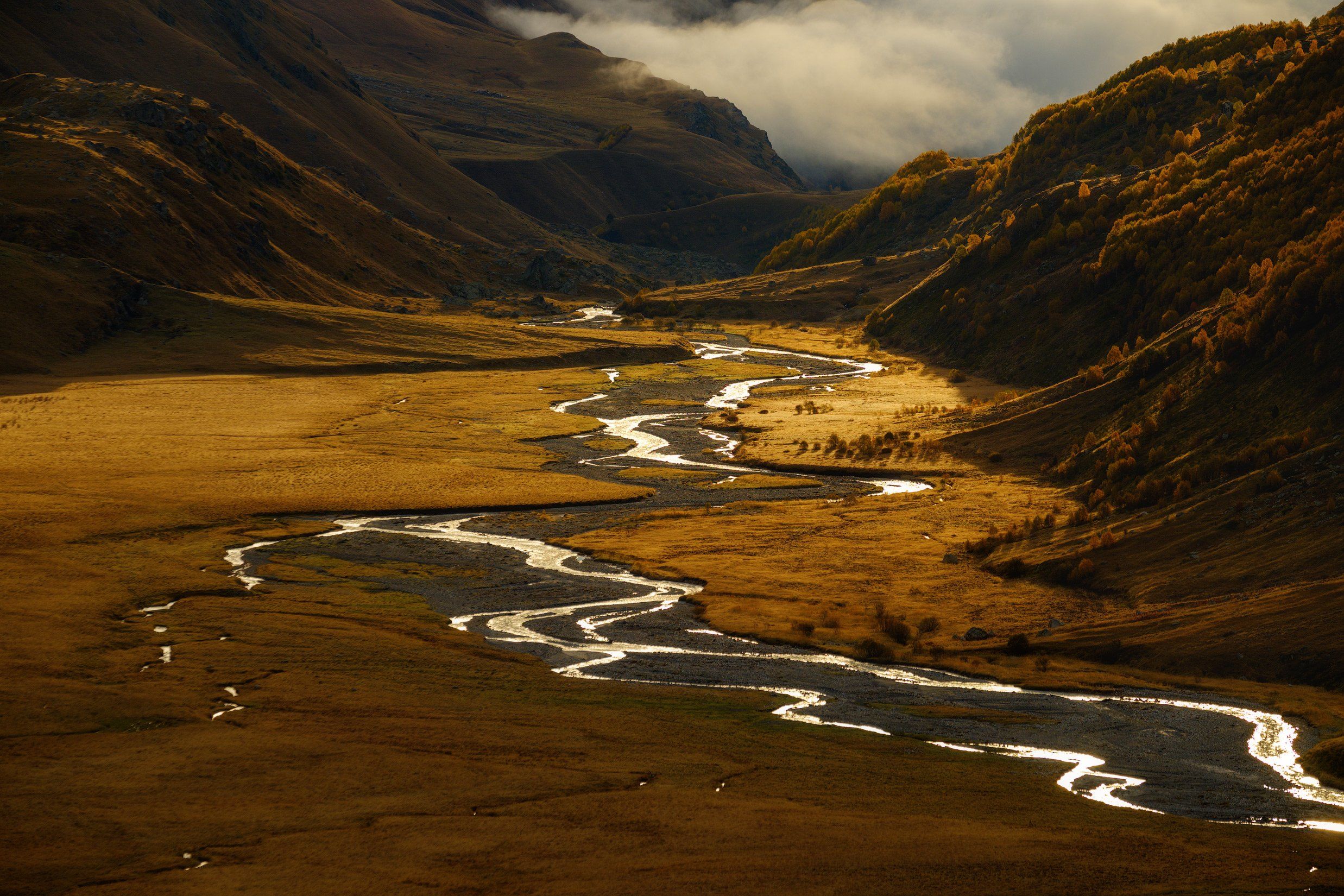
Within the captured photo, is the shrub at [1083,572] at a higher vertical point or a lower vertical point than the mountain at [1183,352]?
lower

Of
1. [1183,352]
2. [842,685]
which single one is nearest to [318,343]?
[1183,352]

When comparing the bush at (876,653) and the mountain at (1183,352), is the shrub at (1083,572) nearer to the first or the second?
the mountain at (1183,352)

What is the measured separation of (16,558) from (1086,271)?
3643 inches

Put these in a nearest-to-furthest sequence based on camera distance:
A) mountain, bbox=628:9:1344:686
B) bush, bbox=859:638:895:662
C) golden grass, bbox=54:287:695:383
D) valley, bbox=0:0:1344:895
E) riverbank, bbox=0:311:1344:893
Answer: riverbank, bbox=0:311:1344:893, valley, bbox=0:0:1344:895, bush, bbox=859:638:895:662, mountain, bbox=628:9:1344:686, golden grass, bbox=54:287:695:383

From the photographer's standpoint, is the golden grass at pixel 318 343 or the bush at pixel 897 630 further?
the golden grass at pixel 318 343

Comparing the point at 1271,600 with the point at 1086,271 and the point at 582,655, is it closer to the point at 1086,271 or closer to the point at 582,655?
the point at 582,655

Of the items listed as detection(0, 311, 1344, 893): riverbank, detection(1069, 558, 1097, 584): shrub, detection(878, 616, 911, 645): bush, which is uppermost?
detection(1069, 558, 1097, 584): shrub

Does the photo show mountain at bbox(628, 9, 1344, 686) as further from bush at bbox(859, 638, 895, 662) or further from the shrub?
bush at bbox(859, 638, 895, 662)

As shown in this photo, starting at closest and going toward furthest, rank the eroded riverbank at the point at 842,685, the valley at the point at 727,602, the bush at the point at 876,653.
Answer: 1. the valley at the point at 727,602
2. the eroded riverbank at the point at 842,685
3. the bush at the point at 876,653

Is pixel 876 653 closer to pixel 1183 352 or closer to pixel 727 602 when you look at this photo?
pixel 727 602

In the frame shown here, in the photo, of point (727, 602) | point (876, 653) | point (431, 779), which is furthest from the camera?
point (727, 602)

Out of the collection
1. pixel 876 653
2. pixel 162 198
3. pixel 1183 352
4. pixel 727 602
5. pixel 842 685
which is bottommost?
pixel 842 685

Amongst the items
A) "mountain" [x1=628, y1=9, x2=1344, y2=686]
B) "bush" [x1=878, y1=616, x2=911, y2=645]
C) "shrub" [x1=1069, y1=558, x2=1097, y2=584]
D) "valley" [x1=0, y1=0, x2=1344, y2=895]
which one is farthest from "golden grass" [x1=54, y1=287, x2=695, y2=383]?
"shrub" [x1=1069, y1=558, x2=1097, y2=584]

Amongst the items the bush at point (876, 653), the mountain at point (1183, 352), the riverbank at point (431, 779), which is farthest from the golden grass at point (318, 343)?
the bush at point (876, 653)
